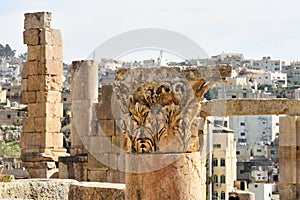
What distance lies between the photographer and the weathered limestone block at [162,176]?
8.25 metres

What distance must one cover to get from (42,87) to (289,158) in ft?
→ 21.9

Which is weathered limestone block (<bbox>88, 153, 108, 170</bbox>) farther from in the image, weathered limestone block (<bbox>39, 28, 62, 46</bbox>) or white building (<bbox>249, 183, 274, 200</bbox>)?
white building (<bbox>249, 183, 274, 200</bbox>)

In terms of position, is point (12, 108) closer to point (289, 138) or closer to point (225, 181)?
point (225, 181)

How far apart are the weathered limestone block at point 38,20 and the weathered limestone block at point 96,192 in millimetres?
11240

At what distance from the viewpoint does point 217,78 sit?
8.38 m

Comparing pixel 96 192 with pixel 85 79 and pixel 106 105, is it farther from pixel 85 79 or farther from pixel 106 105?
pixel 85 79

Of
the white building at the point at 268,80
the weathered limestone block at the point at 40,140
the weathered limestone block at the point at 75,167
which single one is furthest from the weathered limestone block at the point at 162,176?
the white building at the point at 268,80

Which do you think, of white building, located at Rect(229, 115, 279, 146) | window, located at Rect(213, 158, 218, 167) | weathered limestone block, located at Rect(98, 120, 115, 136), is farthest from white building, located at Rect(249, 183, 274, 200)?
white building, located at Rect(229, 115, 279, 146)

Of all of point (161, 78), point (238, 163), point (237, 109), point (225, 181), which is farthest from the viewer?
point (238, 163)

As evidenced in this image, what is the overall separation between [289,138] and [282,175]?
74cm

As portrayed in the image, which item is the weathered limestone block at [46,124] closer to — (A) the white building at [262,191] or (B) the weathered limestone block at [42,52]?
(B) the weathered limestone block at [42,52]

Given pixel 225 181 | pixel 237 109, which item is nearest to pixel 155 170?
pixel 237 109

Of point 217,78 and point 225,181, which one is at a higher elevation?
point 217,78

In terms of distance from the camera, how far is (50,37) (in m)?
21.9
